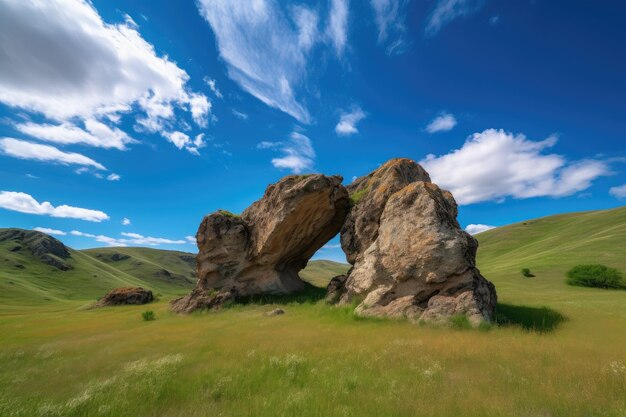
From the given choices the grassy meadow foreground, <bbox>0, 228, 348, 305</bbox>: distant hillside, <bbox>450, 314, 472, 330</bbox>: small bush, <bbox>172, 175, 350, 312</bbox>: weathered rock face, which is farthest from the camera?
<bbox>0, 228, 348, 305</bbox>: distant hillside

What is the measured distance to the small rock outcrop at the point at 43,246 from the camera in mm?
169875

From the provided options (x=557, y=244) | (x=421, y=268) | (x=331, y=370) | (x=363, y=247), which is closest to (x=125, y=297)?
(x=363, y=247)

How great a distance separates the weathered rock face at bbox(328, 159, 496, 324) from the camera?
2047 cm

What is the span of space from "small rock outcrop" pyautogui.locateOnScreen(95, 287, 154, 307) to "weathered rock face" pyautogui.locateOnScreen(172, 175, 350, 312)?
52.1ft

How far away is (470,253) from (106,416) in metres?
23.3

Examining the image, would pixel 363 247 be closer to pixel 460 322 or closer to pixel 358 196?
pixel 358 196

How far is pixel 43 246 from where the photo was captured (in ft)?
595

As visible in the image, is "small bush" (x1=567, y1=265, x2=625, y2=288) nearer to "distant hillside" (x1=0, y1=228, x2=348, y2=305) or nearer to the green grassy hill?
the green grassy hill

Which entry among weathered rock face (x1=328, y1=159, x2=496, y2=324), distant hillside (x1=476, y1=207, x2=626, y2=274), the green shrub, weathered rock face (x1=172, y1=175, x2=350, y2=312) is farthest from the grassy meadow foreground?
distant hillside (x1=476, y1=207, x2=626, y2=274)

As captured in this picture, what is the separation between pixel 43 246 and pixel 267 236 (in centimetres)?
21138

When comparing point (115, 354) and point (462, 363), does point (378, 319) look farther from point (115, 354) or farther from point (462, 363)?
point (115, 354)

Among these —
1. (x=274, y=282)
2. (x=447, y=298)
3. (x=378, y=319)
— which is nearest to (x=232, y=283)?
(x=274, y=282)

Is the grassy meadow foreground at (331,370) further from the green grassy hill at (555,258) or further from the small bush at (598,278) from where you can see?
the small bush at (598,278)

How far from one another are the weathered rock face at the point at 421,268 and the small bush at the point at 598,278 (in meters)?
31.7
